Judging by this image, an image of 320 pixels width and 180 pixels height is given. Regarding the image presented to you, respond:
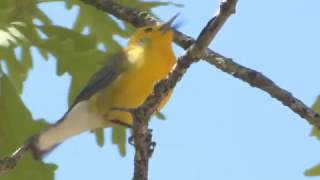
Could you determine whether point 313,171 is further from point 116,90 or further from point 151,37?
point 151,37

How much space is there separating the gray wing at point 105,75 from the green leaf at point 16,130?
27 cm

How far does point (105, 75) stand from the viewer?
3.50 metres

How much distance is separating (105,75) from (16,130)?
53 centimetres

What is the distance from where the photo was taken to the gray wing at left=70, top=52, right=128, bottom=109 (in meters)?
3.33

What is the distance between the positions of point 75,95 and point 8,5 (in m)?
0.45

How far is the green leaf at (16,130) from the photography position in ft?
10.1

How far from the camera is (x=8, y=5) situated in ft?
10.3

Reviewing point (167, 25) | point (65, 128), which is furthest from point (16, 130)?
point (167, 25)

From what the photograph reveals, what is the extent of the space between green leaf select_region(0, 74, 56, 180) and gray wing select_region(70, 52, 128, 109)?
10.8 inches

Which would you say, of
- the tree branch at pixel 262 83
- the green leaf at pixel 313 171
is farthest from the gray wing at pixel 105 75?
the green leaf at pixel 313 171

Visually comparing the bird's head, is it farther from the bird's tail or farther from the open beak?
the bird's tail

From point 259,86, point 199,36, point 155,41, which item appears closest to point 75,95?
point 155,41

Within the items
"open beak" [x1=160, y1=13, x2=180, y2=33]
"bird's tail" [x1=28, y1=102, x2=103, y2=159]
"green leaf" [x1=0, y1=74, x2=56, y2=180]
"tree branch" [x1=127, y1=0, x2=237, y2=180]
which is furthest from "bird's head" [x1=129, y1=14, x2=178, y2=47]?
"tree branch" [x1=127, y1=0, x2=237, y2=180]

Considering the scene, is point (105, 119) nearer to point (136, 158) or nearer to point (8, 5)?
point (8, 5)
